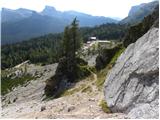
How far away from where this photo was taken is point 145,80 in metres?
25.4

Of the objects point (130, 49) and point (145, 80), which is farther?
point (130, 49)

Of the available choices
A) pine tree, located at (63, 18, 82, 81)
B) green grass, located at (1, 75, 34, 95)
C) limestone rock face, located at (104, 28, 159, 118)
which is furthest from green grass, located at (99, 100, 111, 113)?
green grass, located at (1, 75, 34, 95)

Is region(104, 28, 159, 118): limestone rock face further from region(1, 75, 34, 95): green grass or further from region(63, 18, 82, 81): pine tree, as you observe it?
region(1, 75, 34, 95): green grass

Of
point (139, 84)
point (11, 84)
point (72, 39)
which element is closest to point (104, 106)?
point (139, 84)

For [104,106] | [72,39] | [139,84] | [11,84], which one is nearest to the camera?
[139,84]

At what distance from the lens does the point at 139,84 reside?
1020 inches

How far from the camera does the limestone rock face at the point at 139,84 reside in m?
22.9

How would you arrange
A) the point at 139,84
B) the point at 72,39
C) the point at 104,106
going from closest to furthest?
the point at 139,84 → the point at 104,106 → the point at 72,39

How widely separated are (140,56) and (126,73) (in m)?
2.23

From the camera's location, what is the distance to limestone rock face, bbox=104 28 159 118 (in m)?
22.9

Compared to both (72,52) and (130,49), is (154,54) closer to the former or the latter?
(130,49)

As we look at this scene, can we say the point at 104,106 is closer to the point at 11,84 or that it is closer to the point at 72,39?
the point at 72,39

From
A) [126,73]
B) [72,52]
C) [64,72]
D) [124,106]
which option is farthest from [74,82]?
[124,106]

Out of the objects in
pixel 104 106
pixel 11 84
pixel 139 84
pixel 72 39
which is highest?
pixel 139 84
